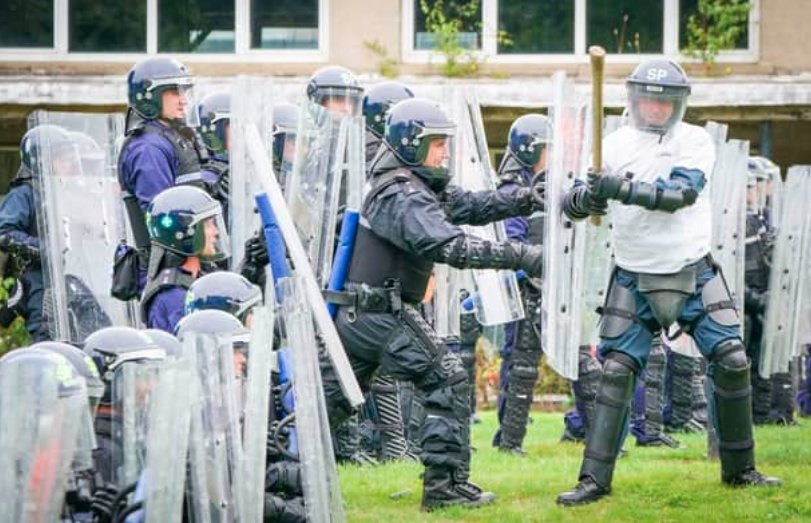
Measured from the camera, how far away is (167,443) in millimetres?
7809

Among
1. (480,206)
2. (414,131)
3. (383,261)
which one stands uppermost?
(414,131)

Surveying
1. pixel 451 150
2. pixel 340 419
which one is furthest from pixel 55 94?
pixel 340 419

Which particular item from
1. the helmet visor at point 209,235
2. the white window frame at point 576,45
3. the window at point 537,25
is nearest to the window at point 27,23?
the white window frame at point 576,45

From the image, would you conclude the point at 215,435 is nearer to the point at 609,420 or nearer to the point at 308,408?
the point at 308,408

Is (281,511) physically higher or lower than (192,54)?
lower

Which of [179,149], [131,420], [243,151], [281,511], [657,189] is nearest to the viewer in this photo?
[131,420]

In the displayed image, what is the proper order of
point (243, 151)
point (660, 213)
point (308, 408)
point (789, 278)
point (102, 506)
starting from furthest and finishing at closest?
point (789, 278), point (243, 151), point (660, 213), point (308, 408), point (102, 506)

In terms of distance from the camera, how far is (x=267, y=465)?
9289 millimetres

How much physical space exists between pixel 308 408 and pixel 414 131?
234 centimetres

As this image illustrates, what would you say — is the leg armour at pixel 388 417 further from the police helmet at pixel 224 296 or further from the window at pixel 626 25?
the window at pixel 626 25

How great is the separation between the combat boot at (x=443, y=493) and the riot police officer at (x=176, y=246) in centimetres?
151

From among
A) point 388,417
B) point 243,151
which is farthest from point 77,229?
point 388,417

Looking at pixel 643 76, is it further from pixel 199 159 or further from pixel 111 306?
pixel 111 306

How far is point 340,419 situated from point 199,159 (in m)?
Answer: 2.34
